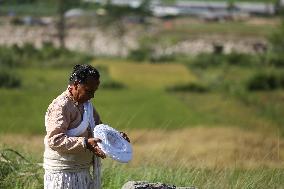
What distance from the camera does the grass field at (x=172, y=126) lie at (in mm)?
6332

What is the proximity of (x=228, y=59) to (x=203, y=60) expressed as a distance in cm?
146

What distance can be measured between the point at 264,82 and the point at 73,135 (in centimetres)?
2622

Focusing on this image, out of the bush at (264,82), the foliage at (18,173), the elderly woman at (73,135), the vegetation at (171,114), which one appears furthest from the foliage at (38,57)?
the elderly woman at (73,135)

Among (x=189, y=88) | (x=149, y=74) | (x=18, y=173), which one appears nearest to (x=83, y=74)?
(x=18, y=173)

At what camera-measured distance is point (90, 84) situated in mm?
4445

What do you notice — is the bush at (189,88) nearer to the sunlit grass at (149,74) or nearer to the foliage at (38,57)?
the sunlit grass at (149,74)

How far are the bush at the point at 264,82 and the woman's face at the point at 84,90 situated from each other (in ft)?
82.8

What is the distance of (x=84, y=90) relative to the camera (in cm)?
447

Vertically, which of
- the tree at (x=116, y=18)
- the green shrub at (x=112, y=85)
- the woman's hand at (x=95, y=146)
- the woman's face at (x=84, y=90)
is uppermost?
the woman's face at (x=84, y=90)

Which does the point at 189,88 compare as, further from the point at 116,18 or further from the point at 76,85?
the point at 116,18

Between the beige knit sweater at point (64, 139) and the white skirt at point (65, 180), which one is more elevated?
the beige knit sweater at point (64, 139)

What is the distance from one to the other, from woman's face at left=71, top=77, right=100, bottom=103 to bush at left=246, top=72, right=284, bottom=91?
25.2 meters

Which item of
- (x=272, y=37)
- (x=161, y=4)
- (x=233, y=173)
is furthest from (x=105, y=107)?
(x=161, y=4)

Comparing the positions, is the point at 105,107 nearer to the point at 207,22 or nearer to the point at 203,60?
the point at 203,60
